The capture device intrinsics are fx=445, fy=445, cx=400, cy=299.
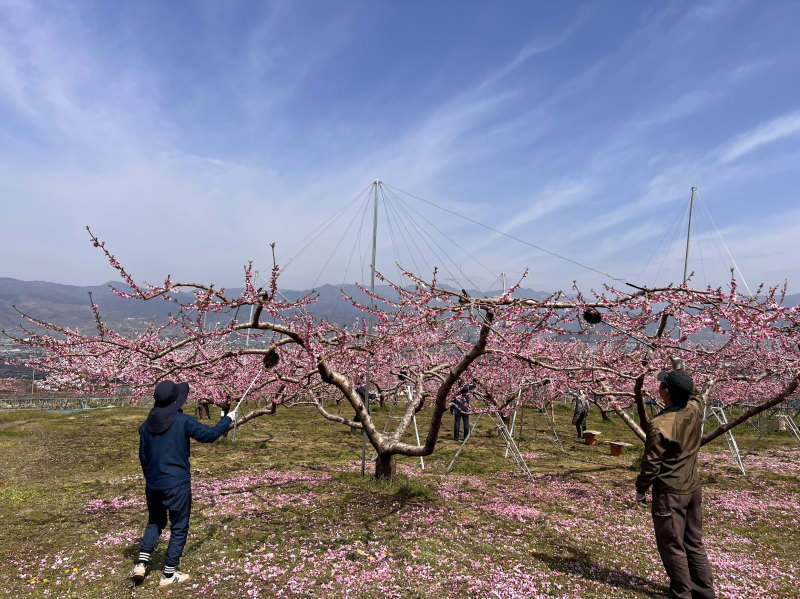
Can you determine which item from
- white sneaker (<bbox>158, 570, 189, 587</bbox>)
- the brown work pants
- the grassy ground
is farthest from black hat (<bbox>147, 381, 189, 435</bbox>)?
the brown work pants

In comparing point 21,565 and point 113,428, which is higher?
point 21,565

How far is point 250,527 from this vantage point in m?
7.47

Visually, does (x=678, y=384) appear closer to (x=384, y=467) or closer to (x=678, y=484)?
(x=678, y=484)

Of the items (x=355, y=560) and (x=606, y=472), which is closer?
(x=355, y=560)

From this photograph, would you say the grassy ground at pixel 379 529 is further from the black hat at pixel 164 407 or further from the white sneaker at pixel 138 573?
the black hat at pixel 164 407

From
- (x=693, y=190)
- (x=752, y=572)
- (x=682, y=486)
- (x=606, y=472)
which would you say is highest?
(x=693, y=190)

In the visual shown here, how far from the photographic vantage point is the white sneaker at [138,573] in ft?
17.4

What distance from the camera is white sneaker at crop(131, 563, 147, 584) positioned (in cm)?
529

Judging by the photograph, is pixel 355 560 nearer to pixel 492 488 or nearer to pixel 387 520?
pixel 387 520

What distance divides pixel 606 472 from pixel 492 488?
4.53 metres

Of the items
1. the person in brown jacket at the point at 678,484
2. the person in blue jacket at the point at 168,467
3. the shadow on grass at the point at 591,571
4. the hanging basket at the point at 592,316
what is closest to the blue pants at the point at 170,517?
the person in blue jacket at the point at 168,467

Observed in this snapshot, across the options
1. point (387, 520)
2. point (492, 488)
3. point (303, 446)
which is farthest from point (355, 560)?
point (303, 446)

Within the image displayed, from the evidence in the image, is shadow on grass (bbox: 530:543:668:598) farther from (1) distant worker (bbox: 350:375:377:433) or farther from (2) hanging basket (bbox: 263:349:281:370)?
(2) hanging basket (bbox: 263:349:281:370)

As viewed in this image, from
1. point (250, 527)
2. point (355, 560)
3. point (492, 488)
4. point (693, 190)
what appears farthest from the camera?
point (693, 190)
